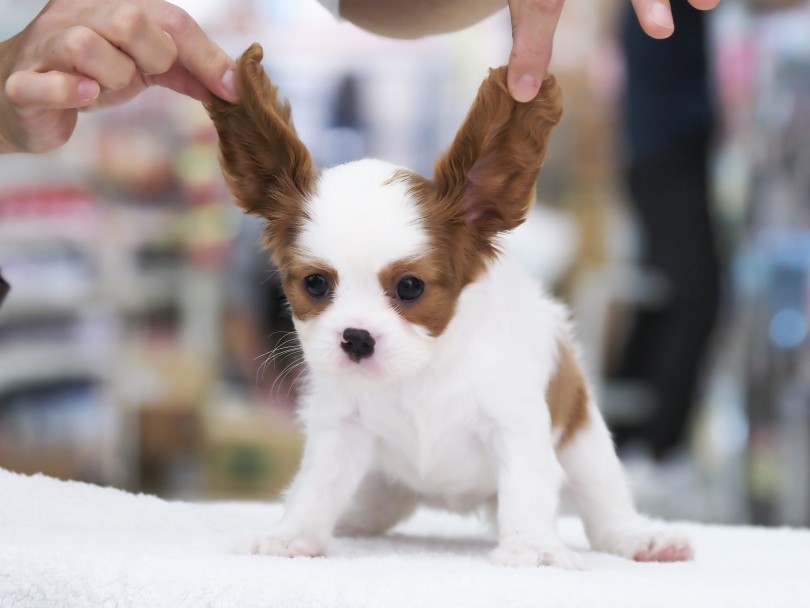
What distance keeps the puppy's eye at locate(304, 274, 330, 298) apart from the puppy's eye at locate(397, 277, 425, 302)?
86 mm

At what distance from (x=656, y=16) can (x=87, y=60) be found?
0.65m

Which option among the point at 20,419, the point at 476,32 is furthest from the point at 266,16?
the point at 20,419

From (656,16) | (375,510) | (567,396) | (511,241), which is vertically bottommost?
(375,510)

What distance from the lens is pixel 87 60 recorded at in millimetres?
1268

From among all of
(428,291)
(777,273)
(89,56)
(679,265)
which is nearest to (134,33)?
(89,56)

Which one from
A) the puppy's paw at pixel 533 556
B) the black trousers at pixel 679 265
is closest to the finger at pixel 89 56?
the puppy's paw at pixel 533 556

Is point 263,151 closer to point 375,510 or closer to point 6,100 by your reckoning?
point 6,100

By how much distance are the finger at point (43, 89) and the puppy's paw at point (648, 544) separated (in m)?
0.93

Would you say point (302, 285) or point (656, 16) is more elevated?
point (656, 16)

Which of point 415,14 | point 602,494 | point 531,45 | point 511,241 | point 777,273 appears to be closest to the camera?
point 531,45

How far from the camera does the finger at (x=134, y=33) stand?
4.22 feet

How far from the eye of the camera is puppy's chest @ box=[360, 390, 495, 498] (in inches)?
54.2

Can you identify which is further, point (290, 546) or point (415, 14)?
point (415, 14)

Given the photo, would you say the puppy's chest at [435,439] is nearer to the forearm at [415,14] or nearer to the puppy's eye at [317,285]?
the puppy's eye at [317,285]
